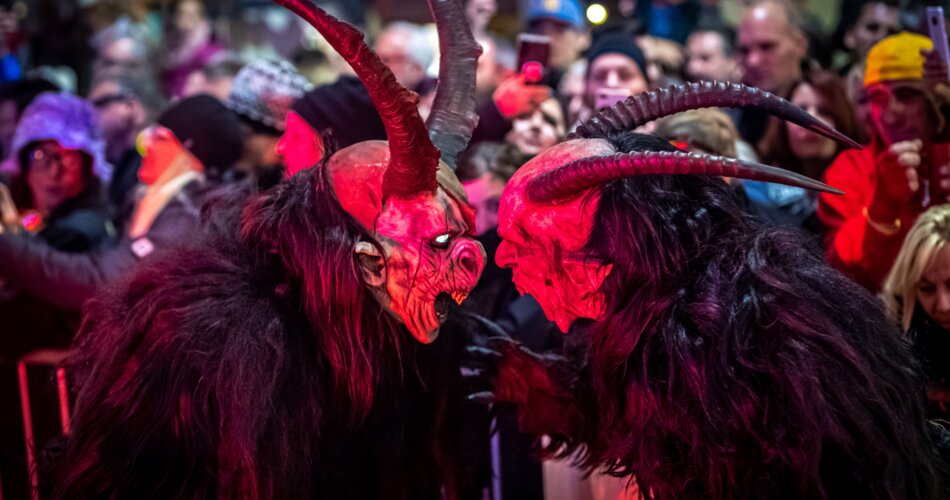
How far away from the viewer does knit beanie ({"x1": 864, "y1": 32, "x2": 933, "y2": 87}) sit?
418 cm

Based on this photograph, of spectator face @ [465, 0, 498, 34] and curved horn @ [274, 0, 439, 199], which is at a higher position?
spectator face @ [465, 0, 498, 34]

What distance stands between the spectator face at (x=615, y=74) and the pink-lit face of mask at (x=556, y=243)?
9.14ft

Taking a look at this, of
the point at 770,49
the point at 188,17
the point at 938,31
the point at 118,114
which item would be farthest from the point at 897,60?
the point at 188,17

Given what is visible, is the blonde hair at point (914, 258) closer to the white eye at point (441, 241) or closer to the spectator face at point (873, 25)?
the white eye at point (441, 241)

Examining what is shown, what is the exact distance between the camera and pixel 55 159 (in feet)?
17.9

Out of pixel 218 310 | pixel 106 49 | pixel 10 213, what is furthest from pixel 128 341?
pixel 106 49

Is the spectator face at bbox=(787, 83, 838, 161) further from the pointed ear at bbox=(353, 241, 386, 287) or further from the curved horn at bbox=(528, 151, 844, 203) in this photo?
the pointed ear at bbox=(353, 241, 386, 287)

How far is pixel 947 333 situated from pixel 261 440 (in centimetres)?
222

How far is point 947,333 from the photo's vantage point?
3.28 metres

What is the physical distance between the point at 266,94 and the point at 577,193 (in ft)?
9.99

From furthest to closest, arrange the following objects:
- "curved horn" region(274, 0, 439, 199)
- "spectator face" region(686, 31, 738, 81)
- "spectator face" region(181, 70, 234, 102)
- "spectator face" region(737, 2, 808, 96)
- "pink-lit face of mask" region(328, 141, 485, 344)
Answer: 1. "spectator face" region(181, 70, 234, 102)
2. "spectator face" region(686, 31, 738, 81)
3. "spectator face" region(737, 2, 808, 96)
4. "pink-lit face of mask" region(328, 141, 485, 344)
5. "curved horn" region(274, 0, 439, 199)

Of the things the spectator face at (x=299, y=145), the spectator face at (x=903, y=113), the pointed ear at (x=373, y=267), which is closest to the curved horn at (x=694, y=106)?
the pointed ear at (x=373, y=267)

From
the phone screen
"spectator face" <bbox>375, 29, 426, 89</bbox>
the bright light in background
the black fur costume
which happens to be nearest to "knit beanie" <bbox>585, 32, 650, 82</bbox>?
the bright light in background

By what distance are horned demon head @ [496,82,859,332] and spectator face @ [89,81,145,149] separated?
5.33 m
